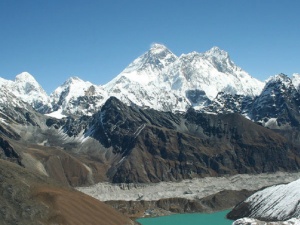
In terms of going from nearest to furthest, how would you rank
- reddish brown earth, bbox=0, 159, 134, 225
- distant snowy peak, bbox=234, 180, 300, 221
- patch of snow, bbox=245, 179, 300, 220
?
1. reddish brown earth, bbox=0, 159, 134, 225
2. distant snowy peak, bbox=234, 180, 300, 221
3. patch of snow, bbox=245, 179, 300, 220

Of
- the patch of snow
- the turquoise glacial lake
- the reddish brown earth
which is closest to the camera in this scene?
the reddish brown earth

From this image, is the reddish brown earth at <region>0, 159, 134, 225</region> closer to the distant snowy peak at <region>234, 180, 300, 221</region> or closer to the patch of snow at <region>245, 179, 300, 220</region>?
the distant snowy peak at <region>234, 180, 300, 221</region>

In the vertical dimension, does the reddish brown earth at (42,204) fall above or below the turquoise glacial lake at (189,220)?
above

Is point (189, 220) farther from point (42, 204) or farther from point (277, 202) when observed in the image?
point (42, 204)

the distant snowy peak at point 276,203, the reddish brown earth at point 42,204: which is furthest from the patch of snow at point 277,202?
the reddish brown earth at point 42,204

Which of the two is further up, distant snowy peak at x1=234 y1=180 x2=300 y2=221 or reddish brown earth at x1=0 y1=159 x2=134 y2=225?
reddish brown earth at x1=0 y1=159 x2=134 y2=225

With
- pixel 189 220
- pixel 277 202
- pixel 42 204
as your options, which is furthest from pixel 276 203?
pixel 42 204

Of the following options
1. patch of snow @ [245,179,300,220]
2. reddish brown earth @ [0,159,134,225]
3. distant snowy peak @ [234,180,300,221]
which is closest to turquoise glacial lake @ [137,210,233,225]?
distant snowy peak @ [234,180,300,221]

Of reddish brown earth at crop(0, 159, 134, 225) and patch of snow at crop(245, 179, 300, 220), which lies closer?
reddish brown earth at crop(0, 159, 134, 225)

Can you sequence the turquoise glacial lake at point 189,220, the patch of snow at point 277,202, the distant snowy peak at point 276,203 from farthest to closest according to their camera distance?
the turquoise glacial lake at point 189,220 → the patch of snow at point 277,202 → the distant snowy peak at point 276,203

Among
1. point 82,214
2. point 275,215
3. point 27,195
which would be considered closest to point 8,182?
point 27,195

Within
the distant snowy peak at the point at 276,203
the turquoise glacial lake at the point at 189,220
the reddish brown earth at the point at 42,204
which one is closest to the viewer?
the reddish brown earth at the point at 42,204

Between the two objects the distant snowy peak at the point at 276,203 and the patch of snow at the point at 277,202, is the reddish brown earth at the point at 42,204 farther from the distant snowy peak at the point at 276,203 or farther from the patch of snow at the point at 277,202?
the patch of snow at the point at 277,202
